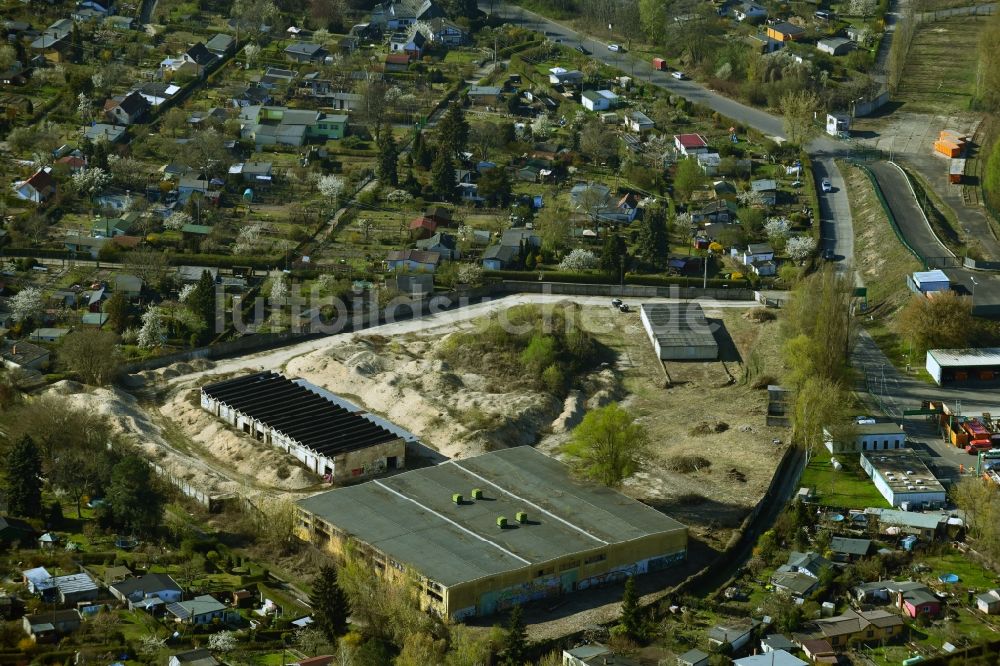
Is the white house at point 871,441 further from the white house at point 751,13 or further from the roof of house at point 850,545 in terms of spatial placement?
the white house at point 751,13

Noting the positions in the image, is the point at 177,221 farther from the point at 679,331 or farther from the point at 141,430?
the point at 679,331

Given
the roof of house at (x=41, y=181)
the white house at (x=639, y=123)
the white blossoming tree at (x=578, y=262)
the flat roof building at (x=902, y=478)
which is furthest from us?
the white house at (x=639, y=123)

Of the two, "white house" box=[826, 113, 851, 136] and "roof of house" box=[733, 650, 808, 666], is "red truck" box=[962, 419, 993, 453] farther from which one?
"white house" box=[826, 113, 851, 136]

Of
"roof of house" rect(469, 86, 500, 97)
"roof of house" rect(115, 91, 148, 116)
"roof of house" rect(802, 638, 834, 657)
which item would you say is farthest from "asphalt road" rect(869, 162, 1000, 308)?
"roof of house" rect(115, 91, 148, 116)

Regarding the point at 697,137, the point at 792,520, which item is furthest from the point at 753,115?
the point at 792,520

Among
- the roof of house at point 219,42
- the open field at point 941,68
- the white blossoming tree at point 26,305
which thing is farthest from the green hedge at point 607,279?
the roof of house at point 219,42

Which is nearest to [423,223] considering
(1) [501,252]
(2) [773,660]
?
(1) [501,252]
